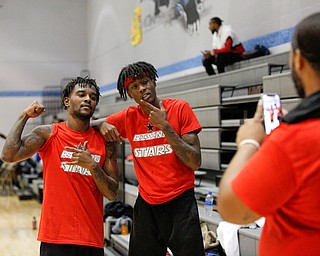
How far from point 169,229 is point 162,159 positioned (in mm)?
407

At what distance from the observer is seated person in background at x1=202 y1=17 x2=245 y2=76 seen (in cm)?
716

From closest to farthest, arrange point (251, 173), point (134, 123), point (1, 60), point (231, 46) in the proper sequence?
point (251, 173)
point (134, 123)
point (231, 46)
point (1, 60)

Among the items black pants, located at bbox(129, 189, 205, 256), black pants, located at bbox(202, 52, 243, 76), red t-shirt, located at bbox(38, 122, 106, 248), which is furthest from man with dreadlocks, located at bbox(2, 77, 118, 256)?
black pants, located at bbox(202, 52, 243, 76)

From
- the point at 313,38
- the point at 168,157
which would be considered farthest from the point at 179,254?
the point at 313,38

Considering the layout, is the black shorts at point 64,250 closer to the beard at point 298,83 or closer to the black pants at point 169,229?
the black pants at point 169,229

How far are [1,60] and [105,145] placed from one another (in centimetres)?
1487

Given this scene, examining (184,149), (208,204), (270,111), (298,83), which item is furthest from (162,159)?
(208,204)

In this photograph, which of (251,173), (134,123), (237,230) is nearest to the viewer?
(251,173)

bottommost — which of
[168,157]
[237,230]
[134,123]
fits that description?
[237,230]

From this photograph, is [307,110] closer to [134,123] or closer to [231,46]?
[134,123]

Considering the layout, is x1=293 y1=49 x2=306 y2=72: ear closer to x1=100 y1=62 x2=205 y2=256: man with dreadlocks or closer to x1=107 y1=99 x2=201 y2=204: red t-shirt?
x1=100 y1=62 x2=205 y2=256: man with dreadlocks

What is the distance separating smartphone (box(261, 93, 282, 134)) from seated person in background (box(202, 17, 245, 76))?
5759mm

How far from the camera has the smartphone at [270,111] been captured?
1458mm

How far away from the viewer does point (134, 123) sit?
312 centimetres
